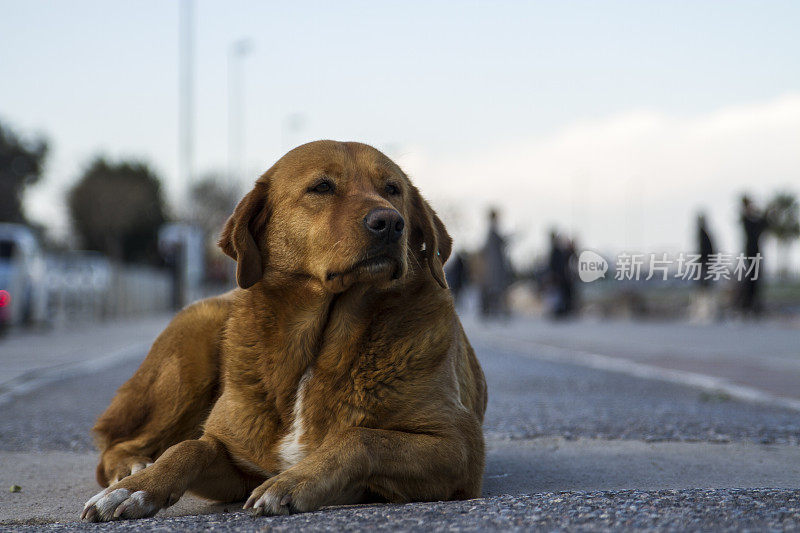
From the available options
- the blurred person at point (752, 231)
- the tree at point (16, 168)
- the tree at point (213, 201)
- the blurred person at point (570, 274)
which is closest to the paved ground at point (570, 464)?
the blurred person at point (752, 231)

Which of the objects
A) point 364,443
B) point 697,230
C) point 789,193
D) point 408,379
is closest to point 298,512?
point 364,443

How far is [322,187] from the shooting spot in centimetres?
367

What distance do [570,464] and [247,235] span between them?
1925mm

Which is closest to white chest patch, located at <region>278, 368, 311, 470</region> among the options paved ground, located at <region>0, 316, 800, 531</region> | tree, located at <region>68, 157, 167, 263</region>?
paved ground, located at <region>0, 316, 800, 531</region>

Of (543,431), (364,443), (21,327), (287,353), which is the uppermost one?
(287,353)

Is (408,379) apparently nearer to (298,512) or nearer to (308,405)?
(308,405)

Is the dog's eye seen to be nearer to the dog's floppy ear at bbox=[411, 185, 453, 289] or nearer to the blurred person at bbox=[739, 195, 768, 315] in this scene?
the dog's floppy ear at bbox=[411, 185, 453, 289]

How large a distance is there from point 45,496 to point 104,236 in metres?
59.6

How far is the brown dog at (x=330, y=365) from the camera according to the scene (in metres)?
3.07

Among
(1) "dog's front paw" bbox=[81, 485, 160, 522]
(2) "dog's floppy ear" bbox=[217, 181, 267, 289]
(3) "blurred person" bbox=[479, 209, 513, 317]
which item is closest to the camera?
(1) "dog's front paw" bbox=[81, 485, 160, 522]

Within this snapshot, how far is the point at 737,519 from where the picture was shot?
254 centimetres

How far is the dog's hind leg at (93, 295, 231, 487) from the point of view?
4062 millimetres

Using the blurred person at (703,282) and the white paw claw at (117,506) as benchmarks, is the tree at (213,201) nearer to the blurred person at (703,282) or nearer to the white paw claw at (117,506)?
the blurred person at (703,282)

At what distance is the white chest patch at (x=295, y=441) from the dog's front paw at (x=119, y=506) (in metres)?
0.49
